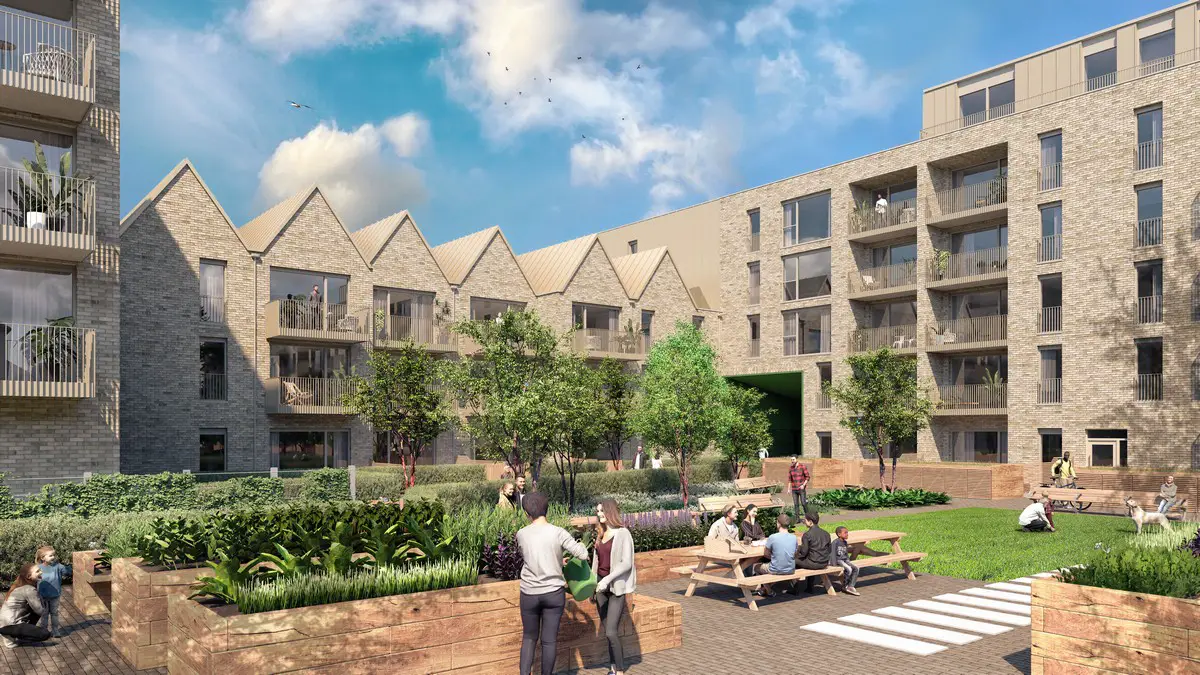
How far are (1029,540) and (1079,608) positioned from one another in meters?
12.1

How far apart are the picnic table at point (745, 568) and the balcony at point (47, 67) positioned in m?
18.2

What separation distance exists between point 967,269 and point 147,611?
120 ft

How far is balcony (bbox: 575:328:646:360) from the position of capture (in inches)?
1713

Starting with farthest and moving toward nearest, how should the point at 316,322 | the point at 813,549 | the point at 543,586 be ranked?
1. the point at 316,322
2. the point at 813,549
3. the point at 543,586

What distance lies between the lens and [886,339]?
42.2 metres

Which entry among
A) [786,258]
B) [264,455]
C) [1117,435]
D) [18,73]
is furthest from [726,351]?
[18,73]

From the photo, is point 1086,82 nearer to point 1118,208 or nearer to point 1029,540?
point 1118,208

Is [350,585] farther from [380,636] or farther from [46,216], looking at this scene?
[46,216]

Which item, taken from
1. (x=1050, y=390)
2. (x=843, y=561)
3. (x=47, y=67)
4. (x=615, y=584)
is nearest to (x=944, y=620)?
(x=843, y=561)

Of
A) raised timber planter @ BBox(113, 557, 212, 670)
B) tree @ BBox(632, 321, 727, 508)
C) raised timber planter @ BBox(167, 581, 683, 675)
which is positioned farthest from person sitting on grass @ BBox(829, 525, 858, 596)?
tree @ BBox(632, 321, 727, 508)

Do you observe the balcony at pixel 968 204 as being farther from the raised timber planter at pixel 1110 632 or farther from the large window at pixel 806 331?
the raised timber planter at pixel 1110 632

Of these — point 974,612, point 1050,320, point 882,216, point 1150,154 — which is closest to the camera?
point 974,612

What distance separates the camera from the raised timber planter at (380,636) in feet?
25.2

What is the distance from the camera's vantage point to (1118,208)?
111 feet
